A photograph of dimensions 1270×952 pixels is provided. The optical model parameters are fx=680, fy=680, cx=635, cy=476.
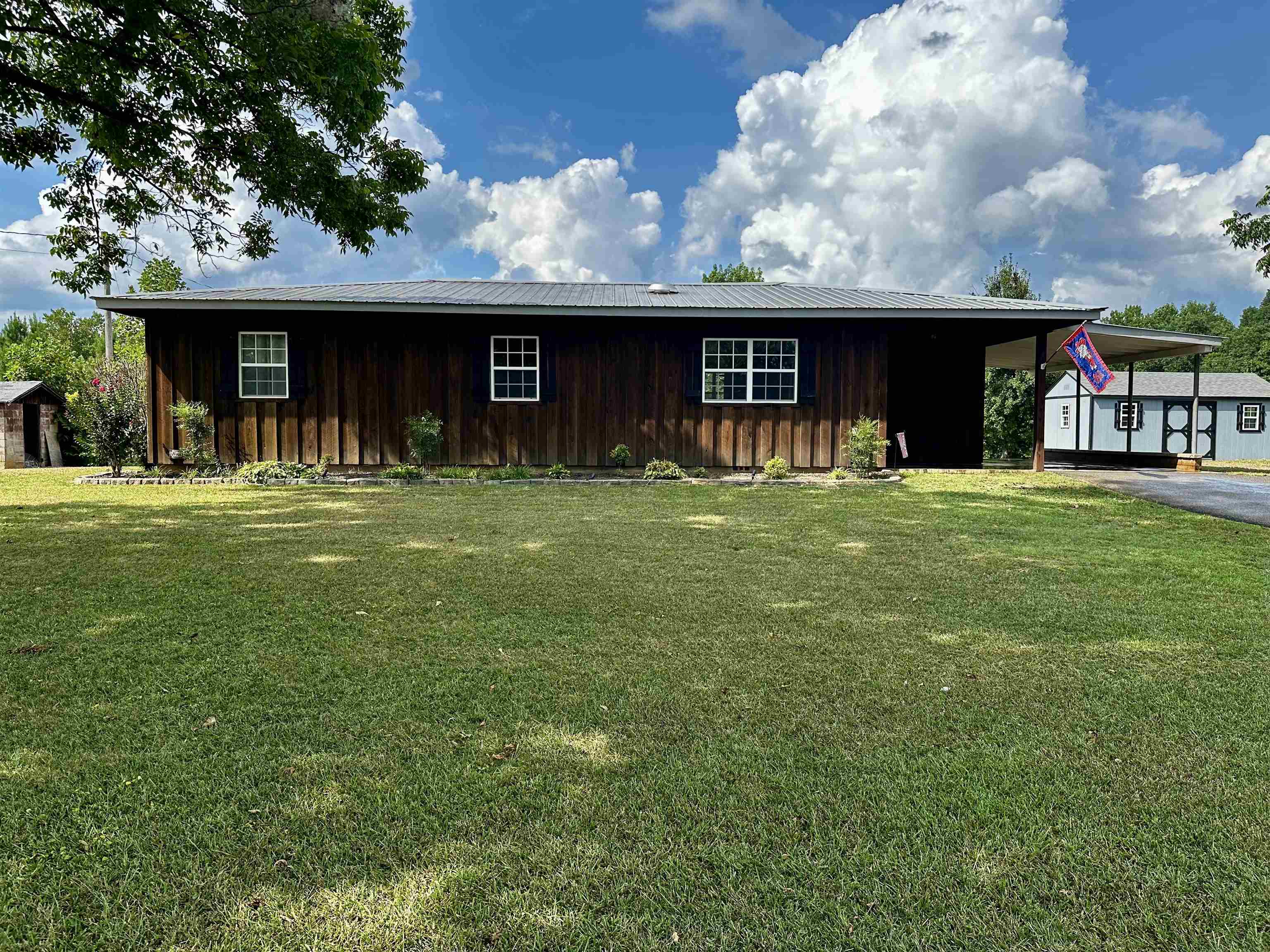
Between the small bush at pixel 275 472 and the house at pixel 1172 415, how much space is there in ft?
85.9

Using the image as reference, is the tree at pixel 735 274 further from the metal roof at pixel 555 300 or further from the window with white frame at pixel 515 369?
the window with white frame at pixel 515 369

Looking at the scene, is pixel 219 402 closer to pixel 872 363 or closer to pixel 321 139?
pixel 321 139

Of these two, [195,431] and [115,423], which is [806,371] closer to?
[195,431]

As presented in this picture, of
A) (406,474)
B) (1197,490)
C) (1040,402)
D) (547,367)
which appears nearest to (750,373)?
(547,367)

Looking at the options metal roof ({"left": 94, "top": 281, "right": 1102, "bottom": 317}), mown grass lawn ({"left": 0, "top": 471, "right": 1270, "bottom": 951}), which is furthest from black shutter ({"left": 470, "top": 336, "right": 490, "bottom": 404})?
mown grass lawn ({"left": 0, "top": 471, "right": 1270, "bottom": 951})

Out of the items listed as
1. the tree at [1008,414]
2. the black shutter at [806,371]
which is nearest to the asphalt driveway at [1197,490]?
the black shutter at [806,371]

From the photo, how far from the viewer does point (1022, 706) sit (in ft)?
8.07

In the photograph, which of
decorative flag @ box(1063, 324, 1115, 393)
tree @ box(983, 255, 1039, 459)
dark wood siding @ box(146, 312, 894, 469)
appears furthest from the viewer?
tree @ box(983, 255, 1039, 459)

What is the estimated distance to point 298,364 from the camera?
38.1 ft

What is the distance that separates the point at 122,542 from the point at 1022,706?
20.8 ft

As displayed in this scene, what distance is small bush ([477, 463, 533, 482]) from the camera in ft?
34.6

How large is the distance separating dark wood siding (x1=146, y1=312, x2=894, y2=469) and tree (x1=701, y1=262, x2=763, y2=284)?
3219 centimetres

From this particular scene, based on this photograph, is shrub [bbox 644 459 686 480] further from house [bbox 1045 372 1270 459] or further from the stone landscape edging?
house [bbox 1045 372 1270 459]

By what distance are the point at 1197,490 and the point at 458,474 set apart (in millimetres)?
10779
